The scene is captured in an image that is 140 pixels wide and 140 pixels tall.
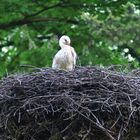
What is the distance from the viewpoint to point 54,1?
14344 millimetres

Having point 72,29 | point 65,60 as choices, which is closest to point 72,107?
point 65,60

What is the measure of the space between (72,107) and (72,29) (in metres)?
7.59

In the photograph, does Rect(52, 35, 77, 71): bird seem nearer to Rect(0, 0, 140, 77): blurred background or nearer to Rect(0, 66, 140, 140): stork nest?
Rect(0, 66, 140, 140): stork nest

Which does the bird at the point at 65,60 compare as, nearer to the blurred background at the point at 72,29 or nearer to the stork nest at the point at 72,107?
the stork nest at the point at 72,107

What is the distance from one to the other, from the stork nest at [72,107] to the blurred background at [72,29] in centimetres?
532

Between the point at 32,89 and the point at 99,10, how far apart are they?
6618mm

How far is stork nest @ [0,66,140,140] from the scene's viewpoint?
743 centimetres

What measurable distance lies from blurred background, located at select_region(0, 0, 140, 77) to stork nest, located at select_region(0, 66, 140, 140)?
209 inches

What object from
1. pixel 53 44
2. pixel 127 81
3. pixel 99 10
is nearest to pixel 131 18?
pixel 99 10

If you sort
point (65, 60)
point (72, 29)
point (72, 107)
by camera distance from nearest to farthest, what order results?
point (72, 107) < point (65, 60) < point (72, 29)

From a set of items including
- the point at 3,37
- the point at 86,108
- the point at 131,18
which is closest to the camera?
the point at 86,108

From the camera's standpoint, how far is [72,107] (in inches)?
290

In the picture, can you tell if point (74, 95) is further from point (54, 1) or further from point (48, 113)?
point (54, 1)

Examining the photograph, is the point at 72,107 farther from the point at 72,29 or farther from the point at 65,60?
the point at 72,29
